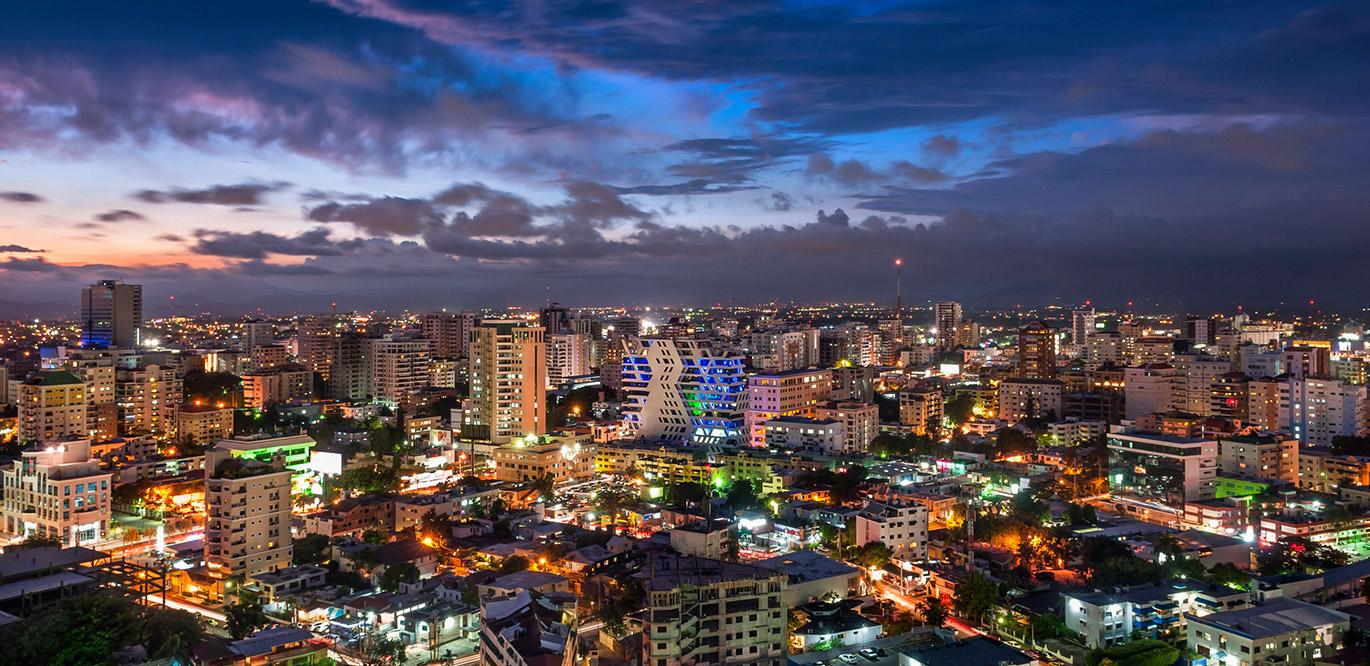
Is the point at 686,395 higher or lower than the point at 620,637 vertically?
higher

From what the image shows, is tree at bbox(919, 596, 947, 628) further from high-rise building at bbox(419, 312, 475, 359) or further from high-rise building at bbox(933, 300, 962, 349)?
high-rise building at bbox(933, 300, 962, 349)

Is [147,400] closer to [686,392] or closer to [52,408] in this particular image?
[52,408]

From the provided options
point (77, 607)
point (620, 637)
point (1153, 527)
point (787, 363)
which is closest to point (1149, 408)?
point (1153, 527)

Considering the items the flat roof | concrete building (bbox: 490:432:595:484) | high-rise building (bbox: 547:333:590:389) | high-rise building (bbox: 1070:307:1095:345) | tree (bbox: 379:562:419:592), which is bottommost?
tree (bbox: 379:562:419:592)

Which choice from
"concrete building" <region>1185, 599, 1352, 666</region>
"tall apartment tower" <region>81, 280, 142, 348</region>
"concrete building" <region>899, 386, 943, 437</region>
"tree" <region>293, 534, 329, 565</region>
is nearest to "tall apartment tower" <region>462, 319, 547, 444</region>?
"tree" <region>293, 534, 329, 565</region>

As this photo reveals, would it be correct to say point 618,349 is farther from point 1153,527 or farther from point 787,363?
point 1153,527

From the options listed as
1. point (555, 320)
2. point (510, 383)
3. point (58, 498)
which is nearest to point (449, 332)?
point (555, 320)
